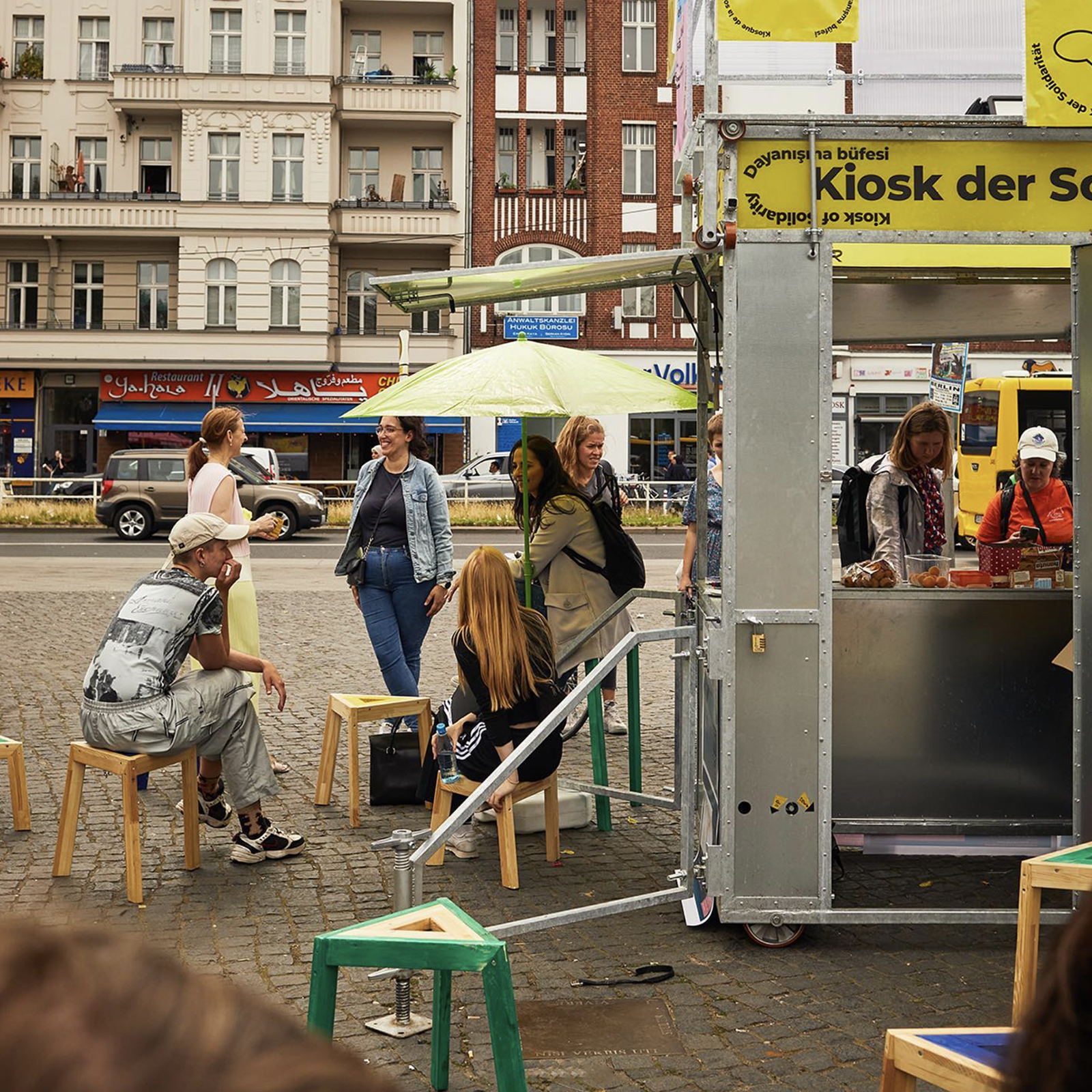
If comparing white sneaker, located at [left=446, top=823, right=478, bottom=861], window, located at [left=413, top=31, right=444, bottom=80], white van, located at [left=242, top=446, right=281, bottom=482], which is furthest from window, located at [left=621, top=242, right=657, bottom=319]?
white sneaker, located at [left=446, top=823, right=478, bottom=861]

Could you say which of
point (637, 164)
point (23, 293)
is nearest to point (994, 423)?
point (637, 164)

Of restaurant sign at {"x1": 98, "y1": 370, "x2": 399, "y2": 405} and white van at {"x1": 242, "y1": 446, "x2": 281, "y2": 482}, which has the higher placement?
restaurant sign at {"x1": 98, "y1": 370, "x2": 399, "y2": 405}

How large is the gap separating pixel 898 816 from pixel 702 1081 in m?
2.46

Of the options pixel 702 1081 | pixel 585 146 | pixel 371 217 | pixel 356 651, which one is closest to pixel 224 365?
pixel 371 217

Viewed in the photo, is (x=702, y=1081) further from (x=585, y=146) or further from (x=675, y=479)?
(x=585, y=146)

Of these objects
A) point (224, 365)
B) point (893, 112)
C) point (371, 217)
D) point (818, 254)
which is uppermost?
point (371, 217)

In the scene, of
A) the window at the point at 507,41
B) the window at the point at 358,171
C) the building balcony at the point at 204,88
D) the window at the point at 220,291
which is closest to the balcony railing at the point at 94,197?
the window at the point at 220,291

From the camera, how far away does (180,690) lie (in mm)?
5785

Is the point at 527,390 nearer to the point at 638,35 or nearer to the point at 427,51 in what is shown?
the point at 427,51

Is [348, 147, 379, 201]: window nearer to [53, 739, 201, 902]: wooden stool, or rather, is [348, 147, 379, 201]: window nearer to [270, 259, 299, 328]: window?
[270, 259, 299, 328]: window

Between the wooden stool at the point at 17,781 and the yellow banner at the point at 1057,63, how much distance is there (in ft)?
16.0

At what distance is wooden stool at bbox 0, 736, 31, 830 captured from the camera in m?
6.39

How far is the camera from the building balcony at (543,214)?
133 ft

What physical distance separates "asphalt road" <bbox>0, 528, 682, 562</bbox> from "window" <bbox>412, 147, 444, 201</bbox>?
14365 mm
